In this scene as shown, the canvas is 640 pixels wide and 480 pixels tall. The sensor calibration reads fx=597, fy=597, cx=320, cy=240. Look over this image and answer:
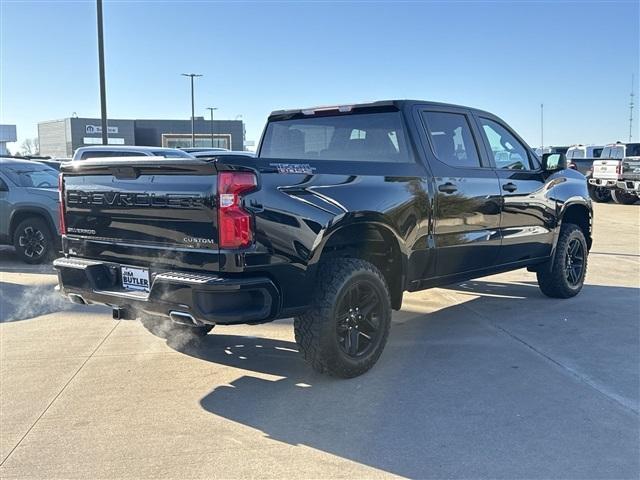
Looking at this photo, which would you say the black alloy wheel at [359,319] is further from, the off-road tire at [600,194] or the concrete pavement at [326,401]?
the off-road tire at [600,194]

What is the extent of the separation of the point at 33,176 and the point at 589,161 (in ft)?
75.8

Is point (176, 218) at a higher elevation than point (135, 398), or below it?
higher

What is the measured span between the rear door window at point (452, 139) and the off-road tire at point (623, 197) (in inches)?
732

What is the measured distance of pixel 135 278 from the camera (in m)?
4.00

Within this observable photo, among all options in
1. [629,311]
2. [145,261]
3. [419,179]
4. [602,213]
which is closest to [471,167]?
[419,179]

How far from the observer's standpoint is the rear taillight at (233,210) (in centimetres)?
350

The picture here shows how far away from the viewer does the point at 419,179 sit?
469 cm

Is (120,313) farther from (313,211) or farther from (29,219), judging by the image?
(29,219)

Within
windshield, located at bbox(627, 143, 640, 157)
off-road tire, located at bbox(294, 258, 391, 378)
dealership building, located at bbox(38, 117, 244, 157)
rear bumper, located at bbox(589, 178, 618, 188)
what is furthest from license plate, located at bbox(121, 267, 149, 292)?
dealership building, located at bbox(38, 117, 244, 157)

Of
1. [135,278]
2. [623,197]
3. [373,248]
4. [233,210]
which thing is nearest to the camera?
[233,210]

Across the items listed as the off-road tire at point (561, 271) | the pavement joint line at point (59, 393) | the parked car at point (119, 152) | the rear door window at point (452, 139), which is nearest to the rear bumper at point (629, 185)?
the off-road tire at point (561, 271)

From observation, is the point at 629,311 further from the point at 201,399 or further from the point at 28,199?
the point at 28,199

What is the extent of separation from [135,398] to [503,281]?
219 inches

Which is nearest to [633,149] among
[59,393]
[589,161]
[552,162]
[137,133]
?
[589,161]
